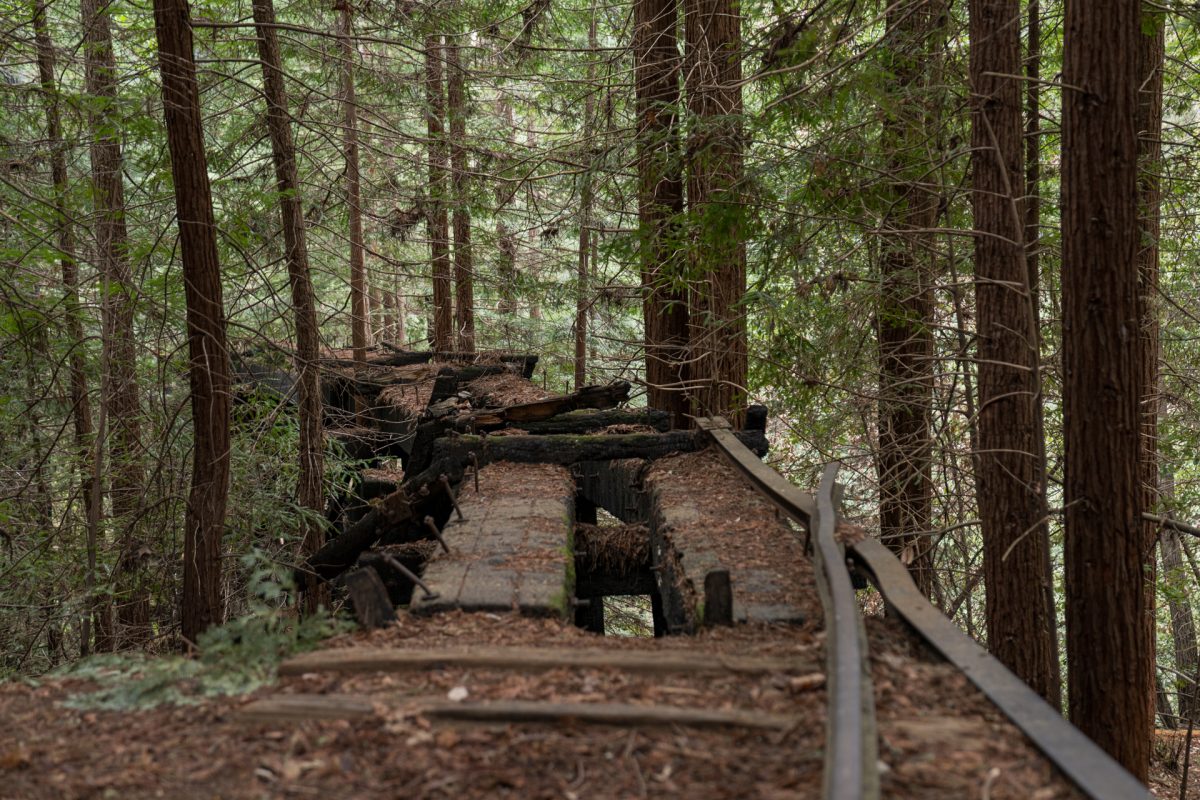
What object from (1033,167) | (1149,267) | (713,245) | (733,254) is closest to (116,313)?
(713,245)

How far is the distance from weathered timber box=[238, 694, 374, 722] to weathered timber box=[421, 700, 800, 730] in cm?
23

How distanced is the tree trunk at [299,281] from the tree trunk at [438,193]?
1660 mm

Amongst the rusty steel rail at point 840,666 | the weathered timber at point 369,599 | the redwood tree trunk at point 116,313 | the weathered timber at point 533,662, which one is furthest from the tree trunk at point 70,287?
the rusty steel rail at point 840,666

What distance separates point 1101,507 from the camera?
17.5 feet

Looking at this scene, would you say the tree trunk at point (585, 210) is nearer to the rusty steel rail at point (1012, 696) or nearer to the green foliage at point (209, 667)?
the rusty steel rail at point (1012, 696)

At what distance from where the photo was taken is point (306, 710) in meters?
3.18

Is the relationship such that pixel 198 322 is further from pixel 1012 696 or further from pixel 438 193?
pixel 438 193

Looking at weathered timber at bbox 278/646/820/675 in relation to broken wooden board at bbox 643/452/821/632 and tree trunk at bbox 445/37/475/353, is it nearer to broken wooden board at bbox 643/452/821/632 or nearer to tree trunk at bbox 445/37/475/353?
broken wooden board at bbox 643/452/821/632

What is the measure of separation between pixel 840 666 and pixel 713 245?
5.69 meters

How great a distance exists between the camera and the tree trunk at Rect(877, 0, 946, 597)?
738cm

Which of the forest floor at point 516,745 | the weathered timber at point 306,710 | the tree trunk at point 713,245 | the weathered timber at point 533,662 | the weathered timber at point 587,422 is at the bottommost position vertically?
the forest floor at point 516,745

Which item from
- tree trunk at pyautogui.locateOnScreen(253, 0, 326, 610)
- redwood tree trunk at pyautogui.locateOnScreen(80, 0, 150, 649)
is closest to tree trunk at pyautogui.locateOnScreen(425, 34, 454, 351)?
tree trunk at pyautogui.locateOnScreen(253, 0, 326, 610)

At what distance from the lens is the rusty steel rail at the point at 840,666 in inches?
94.0

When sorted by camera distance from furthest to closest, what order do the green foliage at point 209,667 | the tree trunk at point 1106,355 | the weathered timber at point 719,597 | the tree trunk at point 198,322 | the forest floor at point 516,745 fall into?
the tree trunk at point 198,322 < the tree trunk at point 1106,355 < the weathered timber at point 719,597 < the green foliage at point 209,667 < the forest floor at point 516,745
